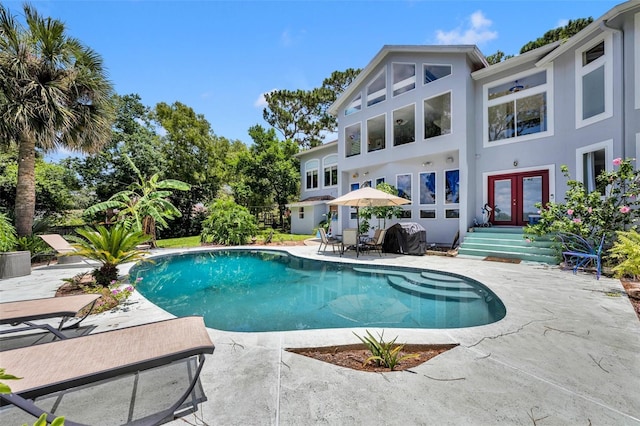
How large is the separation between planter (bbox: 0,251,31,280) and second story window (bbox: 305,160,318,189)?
60.4ft

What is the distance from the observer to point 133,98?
22391 millimetres

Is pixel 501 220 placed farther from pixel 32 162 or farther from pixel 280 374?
pixel 32 162

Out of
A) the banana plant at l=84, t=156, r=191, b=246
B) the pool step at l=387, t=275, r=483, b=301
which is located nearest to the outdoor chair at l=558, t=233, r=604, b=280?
the pool step at l=387, t=275, r=483, b=301

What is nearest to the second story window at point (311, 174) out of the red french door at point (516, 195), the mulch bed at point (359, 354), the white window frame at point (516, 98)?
the white window frame at point (516, 98)

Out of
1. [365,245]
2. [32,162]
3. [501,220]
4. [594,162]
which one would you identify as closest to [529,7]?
[594,162]

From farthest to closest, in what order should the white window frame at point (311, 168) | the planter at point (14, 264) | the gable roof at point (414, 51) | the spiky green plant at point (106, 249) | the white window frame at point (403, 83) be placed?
1. the white window frame at point (311, 168)
2. the white window frame at point (403, 83)
3. the gable roof at point (414, 51)
4. the planter at point (14, 264)
5. the spiky green plant at point (106, 249)

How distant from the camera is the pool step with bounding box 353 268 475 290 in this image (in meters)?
7.88

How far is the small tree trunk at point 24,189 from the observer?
10.2 m

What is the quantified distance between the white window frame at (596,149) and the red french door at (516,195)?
4.07 ft

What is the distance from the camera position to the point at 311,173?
2473cm

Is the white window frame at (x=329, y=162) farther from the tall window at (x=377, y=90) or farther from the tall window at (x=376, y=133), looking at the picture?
the tall window at (x=377, y=90)

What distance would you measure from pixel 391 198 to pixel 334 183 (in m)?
11.2

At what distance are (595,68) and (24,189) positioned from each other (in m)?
21.2

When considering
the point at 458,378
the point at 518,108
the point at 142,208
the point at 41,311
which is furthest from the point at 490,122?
the point at 142,208
